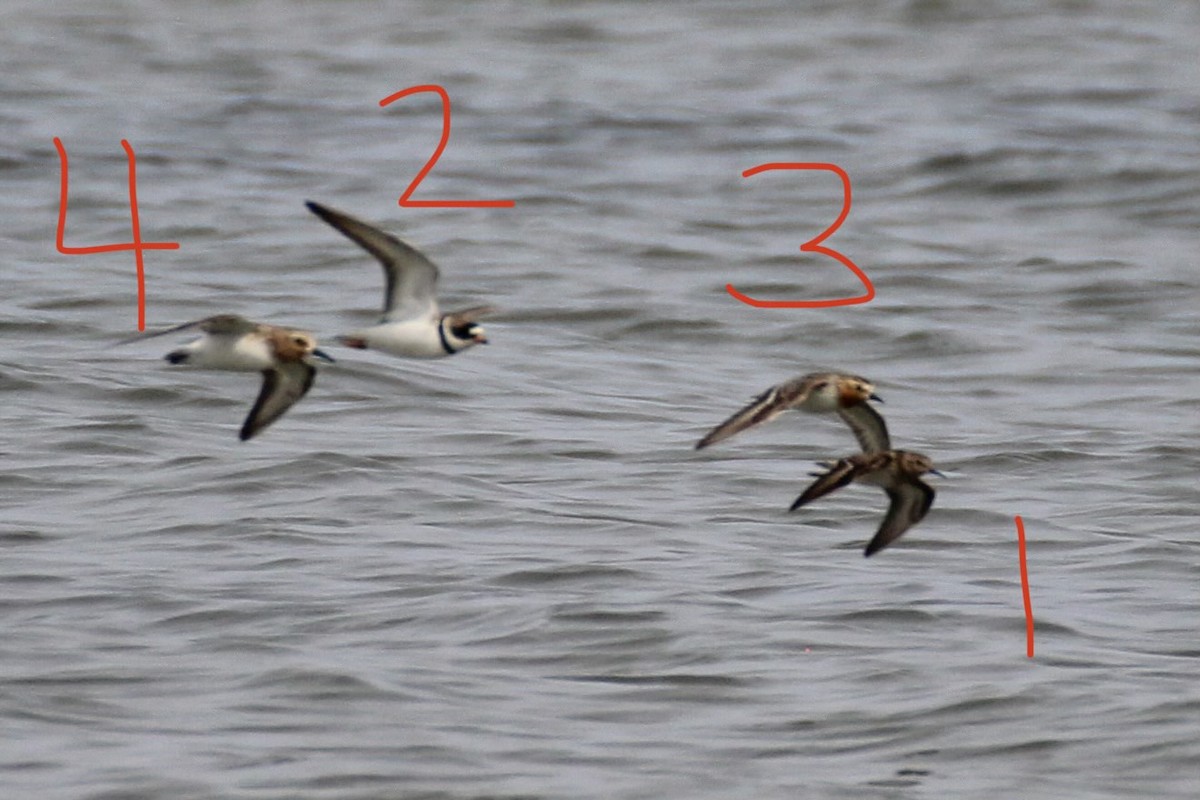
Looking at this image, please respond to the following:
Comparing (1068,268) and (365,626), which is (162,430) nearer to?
(365,626)

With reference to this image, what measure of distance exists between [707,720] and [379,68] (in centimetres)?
2350

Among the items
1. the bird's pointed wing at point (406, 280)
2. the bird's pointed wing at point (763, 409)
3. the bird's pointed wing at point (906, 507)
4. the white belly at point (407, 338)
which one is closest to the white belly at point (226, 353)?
the white belly at point (407, 338)

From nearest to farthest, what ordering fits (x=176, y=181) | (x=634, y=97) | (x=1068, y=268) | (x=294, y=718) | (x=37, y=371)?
(x=294, y=718)
(x=37, y=371)
(x=1068, y=268)
(x=176, y=181)
(x=634, y=97)

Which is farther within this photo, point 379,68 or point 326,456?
point 379,68

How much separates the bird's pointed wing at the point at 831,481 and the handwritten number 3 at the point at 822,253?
11389mm

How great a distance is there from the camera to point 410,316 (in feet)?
29.9

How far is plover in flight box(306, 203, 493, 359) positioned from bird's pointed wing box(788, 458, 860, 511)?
4.11ft

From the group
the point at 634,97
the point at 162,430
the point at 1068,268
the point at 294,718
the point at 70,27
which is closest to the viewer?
the point at 294,718

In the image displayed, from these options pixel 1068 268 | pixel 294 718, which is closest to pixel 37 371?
pixel 294 718

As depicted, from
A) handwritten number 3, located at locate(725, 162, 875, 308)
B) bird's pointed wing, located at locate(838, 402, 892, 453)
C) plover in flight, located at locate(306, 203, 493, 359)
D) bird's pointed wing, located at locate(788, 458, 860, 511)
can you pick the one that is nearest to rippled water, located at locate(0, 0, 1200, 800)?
handwritten number 3, located at locate(725, 162, 875, 308)

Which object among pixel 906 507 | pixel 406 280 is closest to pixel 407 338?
pixel 406 280

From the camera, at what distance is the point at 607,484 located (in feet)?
50.3

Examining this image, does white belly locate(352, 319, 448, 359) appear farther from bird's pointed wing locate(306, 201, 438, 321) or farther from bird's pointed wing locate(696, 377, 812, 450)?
bird's pointed wing locate(696, 377, 812, 450)

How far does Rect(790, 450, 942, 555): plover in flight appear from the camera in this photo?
9.10 metres
